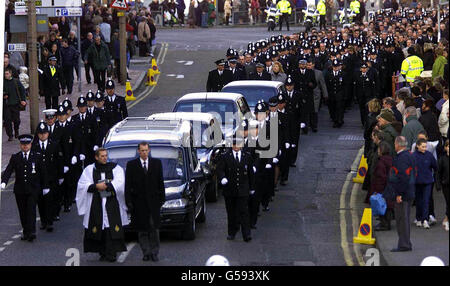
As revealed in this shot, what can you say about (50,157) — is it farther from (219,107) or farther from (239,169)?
(219,107)

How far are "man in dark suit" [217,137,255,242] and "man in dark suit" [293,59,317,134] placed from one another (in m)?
10.3

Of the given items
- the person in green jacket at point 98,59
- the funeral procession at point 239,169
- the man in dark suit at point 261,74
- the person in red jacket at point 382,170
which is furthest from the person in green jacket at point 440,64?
the person in green jacket at point 98,59

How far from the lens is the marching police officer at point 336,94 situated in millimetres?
31703

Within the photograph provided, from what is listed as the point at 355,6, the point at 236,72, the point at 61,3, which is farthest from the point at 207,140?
the point at 355,6

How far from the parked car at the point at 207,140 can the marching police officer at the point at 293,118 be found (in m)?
1.57

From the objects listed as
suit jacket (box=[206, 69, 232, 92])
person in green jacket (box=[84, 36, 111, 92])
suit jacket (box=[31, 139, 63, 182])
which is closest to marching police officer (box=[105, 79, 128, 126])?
suit jacket (box=[31, 139, 63, 182])

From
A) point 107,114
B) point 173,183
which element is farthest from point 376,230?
point 107,114

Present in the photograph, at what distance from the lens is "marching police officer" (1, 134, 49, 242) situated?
→ 19.2m

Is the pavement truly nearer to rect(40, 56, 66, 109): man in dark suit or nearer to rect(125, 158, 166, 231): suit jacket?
A: rect(125, 158, 166, 231): suit jacket

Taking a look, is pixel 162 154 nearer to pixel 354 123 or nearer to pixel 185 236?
pixel 185 236

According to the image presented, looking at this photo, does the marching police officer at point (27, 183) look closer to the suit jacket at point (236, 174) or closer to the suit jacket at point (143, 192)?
the suit jacket at point (143, 192)

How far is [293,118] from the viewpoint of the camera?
25.1m

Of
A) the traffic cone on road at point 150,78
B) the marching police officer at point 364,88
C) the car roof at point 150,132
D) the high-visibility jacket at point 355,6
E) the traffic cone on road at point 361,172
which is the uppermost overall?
the high-visibility jacket at point 355,6

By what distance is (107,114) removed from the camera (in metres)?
24.5
